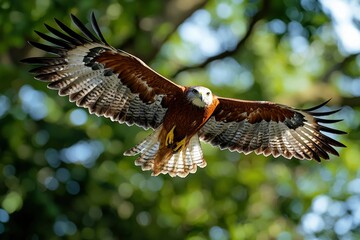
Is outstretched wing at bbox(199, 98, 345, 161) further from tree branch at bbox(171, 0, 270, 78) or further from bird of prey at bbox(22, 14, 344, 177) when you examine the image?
tree branch at bbox(171, 0, 270, 78)

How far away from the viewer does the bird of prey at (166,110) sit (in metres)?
9.29

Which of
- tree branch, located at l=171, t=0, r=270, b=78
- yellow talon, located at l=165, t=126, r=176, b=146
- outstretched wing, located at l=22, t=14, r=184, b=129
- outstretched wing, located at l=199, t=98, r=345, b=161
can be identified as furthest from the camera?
tree branch, located at l=171, t=0, r=270, b=78

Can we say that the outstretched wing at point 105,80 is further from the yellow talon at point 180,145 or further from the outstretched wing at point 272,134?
the outstretched wing at point 272,134

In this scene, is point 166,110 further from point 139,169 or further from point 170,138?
point 139,169

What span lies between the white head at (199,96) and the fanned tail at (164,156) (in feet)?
2.69

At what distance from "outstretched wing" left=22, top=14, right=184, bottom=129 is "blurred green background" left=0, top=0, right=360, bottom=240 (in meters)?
2.16

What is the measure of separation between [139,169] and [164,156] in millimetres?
4112

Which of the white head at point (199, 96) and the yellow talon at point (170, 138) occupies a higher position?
the white head at point (199, 96)

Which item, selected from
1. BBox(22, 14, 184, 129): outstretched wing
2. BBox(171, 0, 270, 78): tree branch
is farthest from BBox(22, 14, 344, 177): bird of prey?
BBox(171, 0, 270, 78): tree branch

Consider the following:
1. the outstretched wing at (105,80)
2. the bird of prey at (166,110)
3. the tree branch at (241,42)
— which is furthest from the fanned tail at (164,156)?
the tree branch at (241,42)

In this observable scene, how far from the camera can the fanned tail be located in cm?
998

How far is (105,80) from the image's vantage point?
971 cm

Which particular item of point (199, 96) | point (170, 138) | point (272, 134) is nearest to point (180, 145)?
point (170, 138)

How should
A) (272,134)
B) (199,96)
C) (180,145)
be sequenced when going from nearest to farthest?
(199,96)
(180,145)
(272,134)
